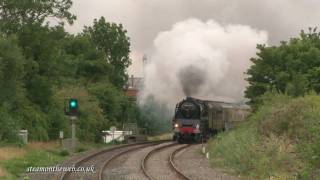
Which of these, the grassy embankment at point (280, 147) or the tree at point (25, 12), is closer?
the grassy embankment at point (280, 147)

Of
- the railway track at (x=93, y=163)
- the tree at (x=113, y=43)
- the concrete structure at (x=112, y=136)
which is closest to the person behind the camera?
the railway track at (x=93, y=163)

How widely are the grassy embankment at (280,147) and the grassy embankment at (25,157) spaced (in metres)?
7.58

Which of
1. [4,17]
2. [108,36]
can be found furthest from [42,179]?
[108,36]

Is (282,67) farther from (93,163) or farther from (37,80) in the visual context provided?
(93,163)

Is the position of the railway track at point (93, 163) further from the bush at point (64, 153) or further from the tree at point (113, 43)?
the tree at point (113, 43)

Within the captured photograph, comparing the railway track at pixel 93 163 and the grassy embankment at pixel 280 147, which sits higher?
the grassy embankment at pixel 280 147

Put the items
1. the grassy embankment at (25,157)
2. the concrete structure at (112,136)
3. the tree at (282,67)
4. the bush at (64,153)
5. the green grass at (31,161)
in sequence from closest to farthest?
1. the grassy embankment at (25,157)
2. the green grass at (31,161)
3. the bush at (64,153)
4. the tree at (282,67)
5. the concrete structure at (112,136)

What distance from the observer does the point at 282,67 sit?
43188 millimetres

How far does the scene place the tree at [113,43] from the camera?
8200cm

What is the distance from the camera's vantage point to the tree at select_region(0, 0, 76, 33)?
135ft

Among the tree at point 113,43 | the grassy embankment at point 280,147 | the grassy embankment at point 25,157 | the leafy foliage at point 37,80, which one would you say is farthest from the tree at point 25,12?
the tree at point 113,43

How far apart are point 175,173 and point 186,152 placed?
11.9 metres

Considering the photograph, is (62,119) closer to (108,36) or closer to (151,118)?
(151,118)

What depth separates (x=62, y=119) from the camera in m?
44.8
